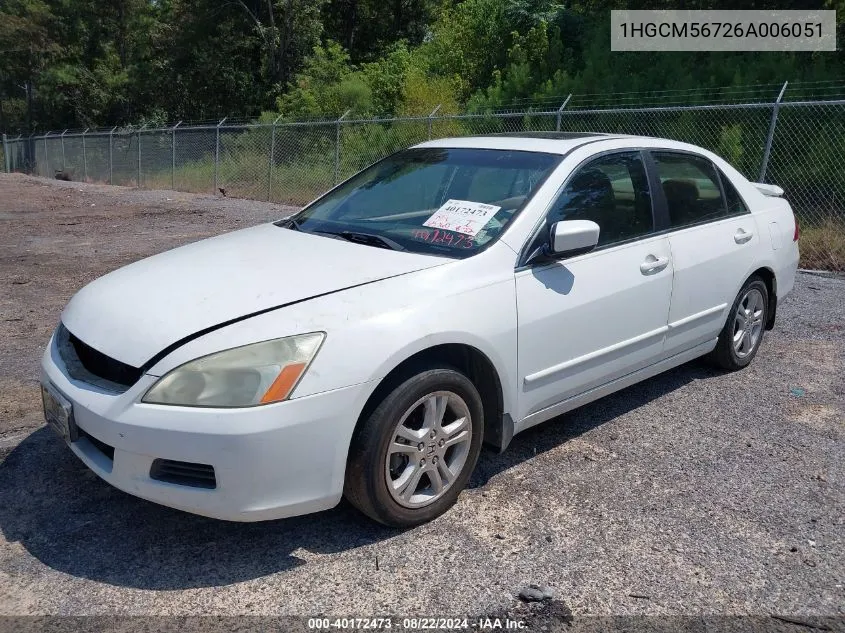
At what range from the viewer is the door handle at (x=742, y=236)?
4660 mm

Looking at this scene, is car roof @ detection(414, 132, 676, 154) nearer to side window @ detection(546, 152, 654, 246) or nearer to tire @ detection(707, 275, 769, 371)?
side window @ detection(546, 152, 654, 246)

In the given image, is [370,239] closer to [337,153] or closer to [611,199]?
[611,199]

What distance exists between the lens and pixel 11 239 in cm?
1097

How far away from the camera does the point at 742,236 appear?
4.71 metres

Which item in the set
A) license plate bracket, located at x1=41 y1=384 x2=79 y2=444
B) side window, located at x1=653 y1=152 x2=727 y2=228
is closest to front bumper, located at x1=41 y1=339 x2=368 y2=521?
license plate bracket, located at x1=41 y1=384 x2=79 y2=444

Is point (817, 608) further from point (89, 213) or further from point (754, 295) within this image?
point (89, 213)

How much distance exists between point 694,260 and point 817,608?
83.9 inches

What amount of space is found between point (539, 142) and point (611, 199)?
50cm

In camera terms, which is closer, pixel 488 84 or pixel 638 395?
pixel 638 395

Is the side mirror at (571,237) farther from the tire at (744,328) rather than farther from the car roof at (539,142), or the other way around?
the tire at (744,328)

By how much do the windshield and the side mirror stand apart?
25 cm

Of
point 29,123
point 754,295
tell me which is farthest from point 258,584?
point 29,123

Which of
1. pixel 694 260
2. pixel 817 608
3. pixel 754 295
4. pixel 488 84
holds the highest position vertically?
pixel 488 84

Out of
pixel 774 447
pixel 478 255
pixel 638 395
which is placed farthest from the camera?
pixel 638 395
